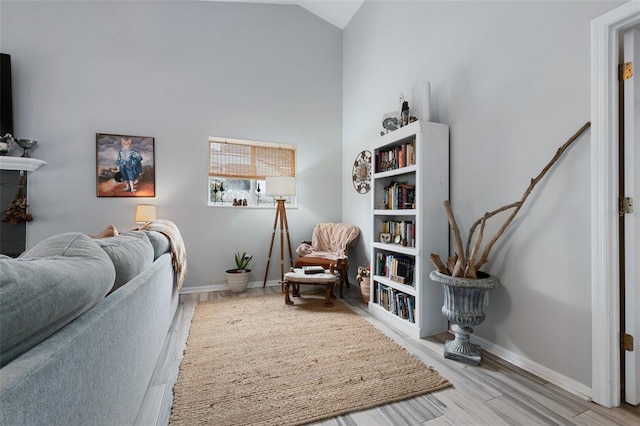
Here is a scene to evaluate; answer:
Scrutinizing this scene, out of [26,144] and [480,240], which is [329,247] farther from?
[26,144]

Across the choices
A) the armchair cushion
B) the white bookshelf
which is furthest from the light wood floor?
the armchair cushion

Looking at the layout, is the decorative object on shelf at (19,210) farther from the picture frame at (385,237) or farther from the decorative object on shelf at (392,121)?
the decorative object on shelf at (392,121)

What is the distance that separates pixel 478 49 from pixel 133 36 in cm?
397

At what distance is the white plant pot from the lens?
11.7ft

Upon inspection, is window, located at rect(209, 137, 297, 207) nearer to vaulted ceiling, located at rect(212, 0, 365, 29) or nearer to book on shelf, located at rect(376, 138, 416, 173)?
book on shelf, located at rect(376, 138, 416, 173)

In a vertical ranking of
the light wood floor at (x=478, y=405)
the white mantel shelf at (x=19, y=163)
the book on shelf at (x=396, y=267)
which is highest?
the white mantel shelf at (x=19, y=163)

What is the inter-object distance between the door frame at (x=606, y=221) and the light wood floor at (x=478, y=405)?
165 mm

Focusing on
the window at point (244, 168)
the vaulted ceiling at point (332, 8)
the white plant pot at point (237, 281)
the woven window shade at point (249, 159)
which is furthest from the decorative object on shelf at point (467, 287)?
the vaulted ceiling at point (332, 8)

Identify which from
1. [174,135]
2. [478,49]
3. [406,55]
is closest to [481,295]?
[478,49]

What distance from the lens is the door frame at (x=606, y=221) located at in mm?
1465

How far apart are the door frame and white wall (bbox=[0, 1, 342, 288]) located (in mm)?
3203

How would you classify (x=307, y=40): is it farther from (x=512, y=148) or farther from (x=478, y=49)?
(x=512, y=148)

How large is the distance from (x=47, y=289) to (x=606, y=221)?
2314 millimetres

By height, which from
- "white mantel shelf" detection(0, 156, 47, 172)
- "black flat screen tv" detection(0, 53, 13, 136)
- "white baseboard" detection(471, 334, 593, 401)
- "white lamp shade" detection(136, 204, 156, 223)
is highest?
"black flat screen tv" detection(0, 53, 13, 136)
